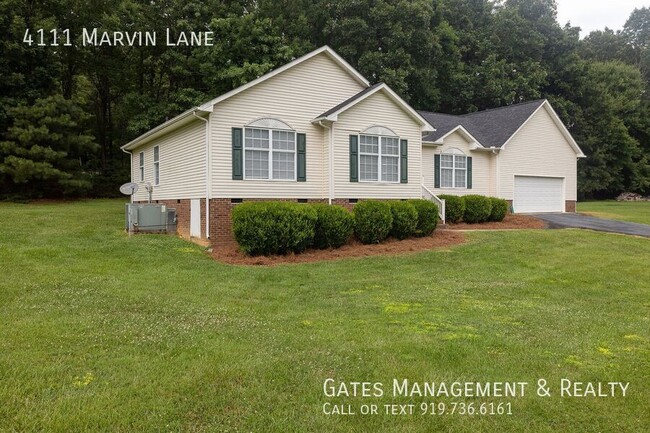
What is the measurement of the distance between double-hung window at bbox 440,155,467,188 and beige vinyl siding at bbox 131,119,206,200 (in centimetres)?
1068

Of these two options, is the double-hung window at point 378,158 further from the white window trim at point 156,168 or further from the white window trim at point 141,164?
the white window trim at point 141,164

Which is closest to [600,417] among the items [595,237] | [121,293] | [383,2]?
[121,293]

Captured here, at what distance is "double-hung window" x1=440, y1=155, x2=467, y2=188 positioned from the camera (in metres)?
19.7

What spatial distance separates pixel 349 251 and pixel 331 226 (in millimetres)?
837

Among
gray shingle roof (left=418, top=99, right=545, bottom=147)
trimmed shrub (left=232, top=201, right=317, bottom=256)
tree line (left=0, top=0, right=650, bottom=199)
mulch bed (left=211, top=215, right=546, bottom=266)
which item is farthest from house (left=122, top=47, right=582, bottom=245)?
tree line (left=0, top=0, right=650, bottom=199)

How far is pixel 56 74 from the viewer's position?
1059 inches

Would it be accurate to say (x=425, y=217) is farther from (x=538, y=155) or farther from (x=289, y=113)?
(x=538, y=155)

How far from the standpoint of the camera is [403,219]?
13.5m

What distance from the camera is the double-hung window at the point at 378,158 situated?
15141mm

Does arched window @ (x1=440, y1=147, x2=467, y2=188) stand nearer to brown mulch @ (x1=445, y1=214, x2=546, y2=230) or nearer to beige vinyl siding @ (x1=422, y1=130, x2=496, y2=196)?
beige vinyl siding @ (x1=422, y1=130, x2=496, y2=196)

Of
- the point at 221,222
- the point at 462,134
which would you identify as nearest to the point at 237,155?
Result: the point at 221,222

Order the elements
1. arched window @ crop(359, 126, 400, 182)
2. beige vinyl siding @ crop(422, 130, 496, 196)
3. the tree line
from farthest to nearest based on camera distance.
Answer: the tree line < beige vinyl siding @ crop(422, 130, 496, 196) < arched window @ crop(359, 126, 400, 182)

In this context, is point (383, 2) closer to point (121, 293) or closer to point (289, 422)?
A: point (121, 293)

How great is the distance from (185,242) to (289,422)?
34.2 ft
